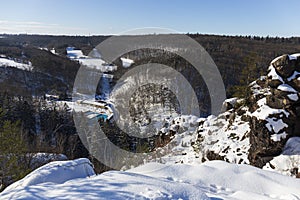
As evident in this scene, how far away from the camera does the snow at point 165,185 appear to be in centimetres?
355

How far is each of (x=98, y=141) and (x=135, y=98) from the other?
76.4 ft

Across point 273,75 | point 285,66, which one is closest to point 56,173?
point 273,75

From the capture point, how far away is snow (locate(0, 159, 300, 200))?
3.55 metres

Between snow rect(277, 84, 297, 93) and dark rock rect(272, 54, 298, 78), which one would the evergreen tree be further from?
dark rock rect(272, 54, 298, 78)

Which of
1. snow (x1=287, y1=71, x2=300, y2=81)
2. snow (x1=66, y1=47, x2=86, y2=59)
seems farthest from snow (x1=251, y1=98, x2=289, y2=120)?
snow (x1=66, y1=47, x2=86, y2=59)

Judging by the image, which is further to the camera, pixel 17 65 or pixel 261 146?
pixel 17 65

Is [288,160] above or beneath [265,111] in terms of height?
beneath

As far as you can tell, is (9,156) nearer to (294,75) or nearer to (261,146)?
(261,146)

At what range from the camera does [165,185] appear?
12.7 ft

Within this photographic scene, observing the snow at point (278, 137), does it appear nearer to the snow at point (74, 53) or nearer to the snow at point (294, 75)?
the snow at point (294, 75)

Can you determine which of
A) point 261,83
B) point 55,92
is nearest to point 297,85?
point 261,83

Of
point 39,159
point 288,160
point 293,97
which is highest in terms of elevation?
point 293,97

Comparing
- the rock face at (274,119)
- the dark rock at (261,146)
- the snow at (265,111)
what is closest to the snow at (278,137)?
the rock face at (274,119)

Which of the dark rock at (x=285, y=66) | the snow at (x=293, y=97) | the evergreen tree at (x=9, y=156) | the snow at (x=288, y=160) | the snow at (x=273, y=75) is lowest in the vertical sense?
the evergreen tree at (x=9, y=156)
